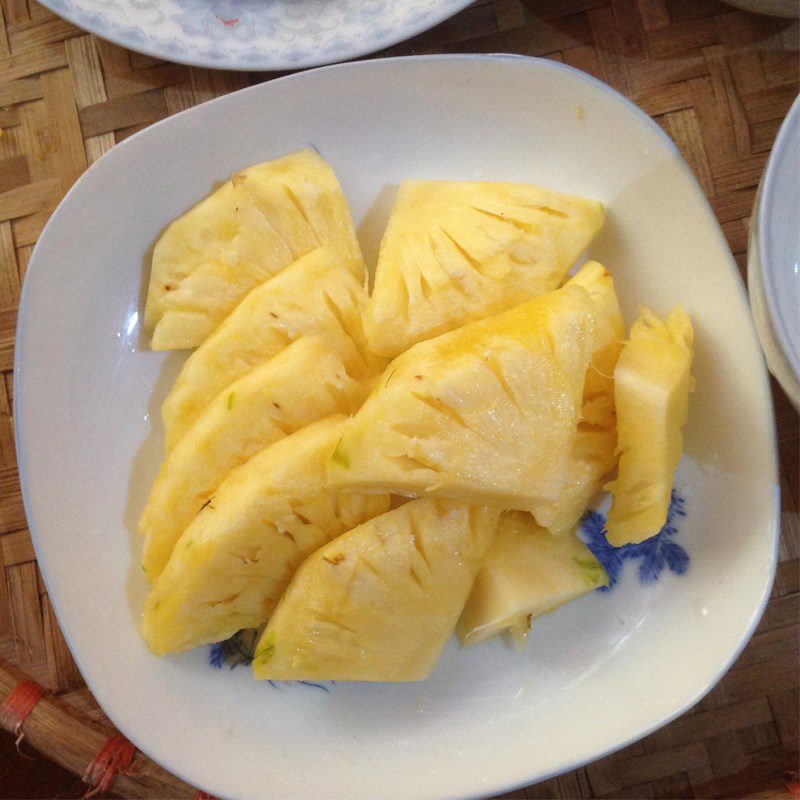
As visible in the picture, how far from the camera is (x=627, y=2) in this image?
142 centimetres

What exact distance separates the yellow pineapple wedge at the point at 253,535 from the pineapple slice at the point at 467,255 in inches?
8.1

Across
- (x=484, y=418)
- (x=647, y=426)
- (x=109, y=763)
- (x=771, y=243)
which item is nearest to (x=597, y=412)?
(x=647, y=426)

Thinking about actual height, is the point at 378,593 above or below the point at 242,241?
below

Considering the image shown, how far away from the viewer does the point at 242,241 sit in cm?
122

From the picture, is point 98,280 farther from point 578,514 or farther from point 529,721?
point 529,721

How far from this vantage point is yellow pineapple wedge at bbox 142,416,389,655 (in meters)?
1.05

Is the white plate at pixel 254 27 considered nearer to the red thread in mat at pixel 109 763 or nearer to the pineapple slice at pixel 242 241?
the pineapple slice at pixel 242 241

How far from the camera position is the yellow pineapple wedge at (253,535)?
41.2 inches

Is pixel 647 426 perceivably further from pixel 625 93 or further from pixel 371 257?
pixel 625 93

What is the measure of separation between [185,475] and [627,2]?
124 cm

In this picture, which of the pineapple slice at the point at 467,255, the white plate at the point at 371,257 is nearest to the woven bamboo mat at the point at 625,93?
the white plate at the point at 371,257

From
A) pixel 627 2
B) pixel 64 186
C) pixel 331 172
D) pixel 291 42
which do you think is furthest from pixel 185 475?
pixel 627 2

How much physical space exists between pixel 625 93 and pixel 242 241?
2.64 ft

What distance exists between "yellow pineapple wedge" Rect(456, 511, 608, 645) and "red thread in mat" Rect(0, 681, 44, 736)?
0.80 metres
